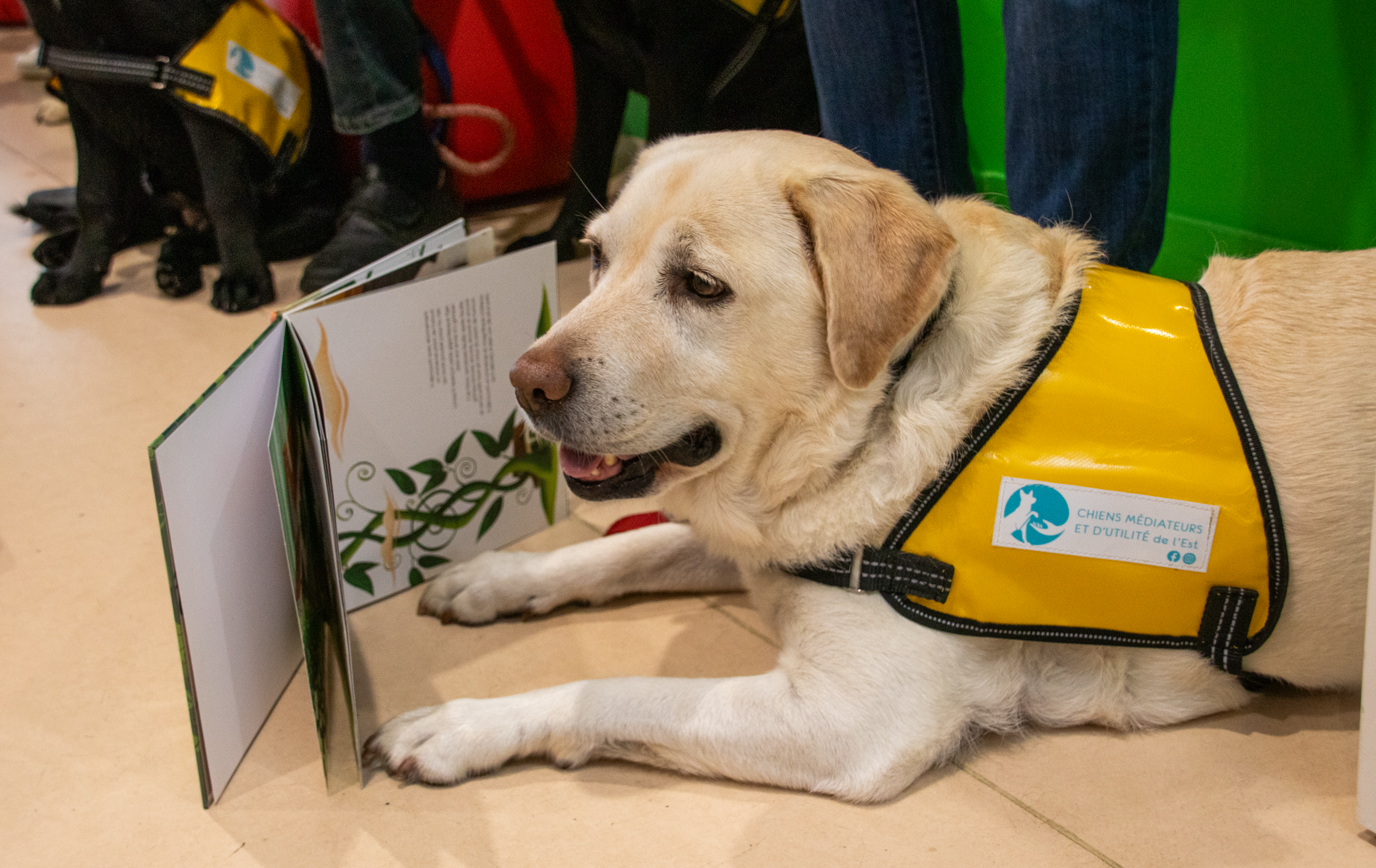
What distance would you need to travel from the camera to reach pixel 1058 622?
140 centimetres

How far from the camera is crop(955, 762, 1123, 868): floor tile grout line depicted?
4.37 ft

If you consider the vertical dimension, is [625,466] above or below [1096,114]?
below

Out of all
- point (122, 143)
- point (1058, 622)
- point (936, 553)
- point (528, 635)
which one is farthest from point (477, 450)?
point (122, 143)

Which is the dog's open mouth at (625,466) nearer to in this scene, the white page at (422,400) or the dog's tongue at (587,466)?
the dog's tongue at (587,466)

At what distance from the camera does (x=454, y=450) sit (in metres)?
1.91

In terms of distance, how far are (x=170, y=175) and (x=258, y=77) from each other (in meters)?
0.49

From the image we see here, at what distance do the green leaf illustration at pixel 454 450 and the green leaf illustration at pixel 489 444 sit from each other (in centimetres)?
3

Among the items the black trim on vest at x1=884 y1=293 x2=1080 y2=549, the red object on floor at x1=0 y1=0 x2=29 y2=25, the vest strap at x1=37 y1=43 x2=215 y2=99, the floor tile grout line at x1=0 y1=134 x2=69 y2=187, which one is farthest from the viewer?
the red object on floor at x1=0 y1=0 x2=29 y2=25

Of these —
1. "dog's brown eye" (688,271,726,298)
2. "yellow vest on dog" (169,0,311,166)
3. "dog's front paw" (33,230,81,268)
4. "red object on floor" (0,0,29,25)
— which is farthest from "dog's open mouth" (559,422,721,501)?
"red object on floor" (0,0,29,25)

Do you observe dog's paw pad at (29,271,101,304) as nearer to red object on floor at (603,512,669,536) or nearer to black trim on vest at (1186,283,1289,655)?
red object on floor at (603,512,669,536)

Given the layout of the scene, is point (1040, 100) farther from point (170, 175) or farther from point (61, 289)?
point (61, 289)

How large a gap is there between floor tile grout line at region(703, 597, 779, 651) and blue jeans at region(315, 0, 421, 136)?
78.3 inches

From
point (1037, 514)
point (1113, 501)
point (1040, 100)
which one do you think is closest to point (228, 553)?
point (1037, 514)

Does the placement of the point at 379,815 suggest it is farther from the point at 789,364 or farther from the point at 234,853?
the point at 789,364
